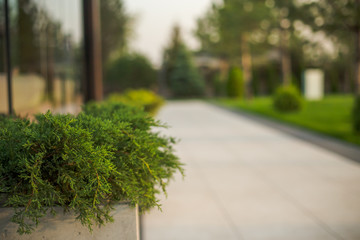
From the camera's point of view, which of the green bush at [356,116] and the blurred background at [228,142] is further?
the green bush at [356,116]

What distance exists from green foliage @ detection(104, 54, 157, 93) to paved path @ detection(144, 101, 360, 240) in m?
31.6

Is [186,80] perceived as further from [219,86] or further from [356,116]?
[356,116]

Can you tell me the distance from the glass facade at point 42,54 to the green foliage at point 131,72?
92.3ft

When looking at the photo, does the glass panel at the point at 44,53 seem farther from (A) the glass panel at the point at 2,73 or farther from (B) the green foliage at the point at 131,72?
(B) the green foliage at the point at 131,72

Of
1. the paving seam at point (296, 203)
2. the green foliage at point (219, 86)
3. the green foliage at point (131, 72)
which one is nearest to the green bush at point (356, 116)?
the paving seam at point (296, 203)

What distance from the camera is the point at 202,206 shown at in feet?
16.3

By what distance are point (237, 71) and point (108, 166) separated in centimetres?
3638

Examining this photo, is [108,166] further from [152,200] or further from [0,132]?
[0,132]

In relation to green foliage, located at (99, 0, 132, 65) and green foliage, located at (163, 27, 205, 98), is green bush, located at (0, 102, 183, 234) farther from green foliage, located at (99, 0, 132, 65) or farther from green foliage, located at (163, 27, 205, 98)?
green foliage, located at (163, 27, 205, 98)

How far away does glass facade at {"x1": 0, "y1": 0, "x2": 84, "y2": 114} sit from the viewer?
5.65 meters

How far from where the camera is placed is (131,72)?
40250mm

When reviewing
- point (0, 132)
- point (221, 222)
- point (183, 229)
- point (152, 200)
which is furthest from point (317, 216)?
point (0, 132)

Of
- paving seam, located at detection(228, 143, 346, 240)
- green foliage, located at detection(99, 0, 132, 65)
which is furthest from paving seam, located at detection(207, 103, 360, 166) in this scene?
green foliage, located at detection(99, 0, 132, 65)

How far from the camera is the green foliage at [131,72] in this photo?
40.2 metres
